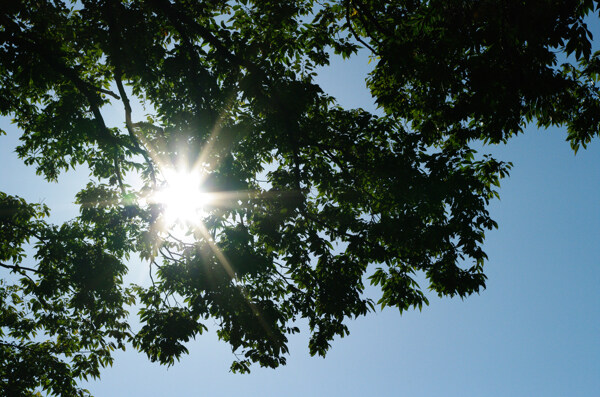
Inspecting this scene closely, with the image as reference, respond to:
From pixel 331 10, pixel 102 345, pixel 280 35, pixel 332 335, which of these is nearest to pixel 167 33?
pixel 280 35

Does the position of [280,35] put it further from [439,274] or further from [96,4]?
[439,274]

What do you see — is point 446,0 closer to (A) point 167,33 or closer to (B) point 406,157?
(B) point 406,157

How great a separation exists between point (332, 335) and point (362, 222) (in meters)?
2.97

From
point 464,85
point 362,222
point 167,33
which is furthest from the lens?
point 167,33

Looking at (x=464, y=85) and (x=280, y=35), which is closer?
(x=464, y=85)

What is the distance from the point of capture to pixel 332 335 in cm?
877

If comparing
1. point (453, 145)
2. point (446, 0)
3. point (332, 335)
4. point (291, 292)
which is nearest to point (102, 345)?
point (291, 292)

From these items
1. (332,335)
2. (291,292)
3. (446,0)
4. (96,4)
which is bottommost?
(332,335)

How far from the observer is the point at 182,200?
8.49m

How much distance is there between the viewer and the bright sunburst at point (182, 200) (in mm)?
8180

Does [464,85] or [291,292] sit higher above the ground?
[464,85]

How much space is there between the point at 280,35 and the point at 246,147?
288 cm

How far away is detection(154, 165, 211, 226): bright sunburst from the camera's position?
26.8 feet

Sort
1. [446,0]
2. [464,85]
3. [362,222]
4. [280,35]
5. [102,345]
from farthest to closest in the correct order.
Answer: [102,345] < [362,222] < [280,35] < [464,85] < [446,0]
